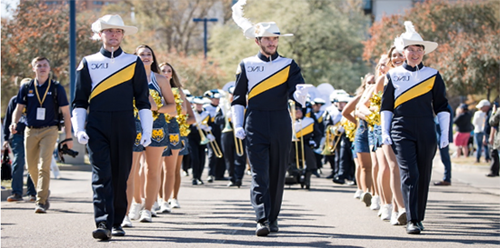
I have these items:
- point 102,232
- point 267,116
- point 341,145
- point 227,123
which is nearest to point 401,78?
point 267,116

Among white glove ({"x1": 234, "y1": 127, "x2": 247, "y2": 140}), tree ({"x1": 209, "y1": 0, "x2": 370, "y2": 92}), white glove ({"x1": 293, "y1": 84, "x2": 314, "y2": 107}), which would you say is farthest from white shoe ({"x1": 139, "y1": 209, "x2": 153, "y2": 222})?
tree ({"x1": 209, "y1": 0, "x2": 370, "y2": 92})

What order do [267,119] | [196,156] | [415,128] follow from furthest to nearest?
[196,156] → [415,128] → [267,119]

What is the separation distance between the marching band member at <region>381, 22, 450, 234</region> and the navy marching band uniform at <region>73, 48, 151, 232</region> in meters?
2.67

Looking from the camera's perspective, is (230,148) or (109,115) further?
(230,148)

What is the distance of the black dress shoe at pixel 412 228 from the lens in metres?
8.44

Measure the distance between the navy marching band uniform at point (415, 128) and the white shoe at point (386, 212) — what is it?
52.0 inches

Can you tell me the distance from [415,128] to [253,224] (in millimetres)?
2252

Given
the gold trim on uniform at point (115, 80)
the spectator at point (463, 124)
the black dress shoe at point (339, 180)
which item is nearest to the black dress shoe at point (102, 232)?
the gold trim on uniform at point (115, 80)

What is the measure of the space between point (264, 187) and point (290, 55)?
38274 millimetres

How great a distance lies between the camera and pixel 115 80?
7.80 m

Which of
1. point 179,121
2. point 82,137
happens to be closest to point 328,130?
point 179,121

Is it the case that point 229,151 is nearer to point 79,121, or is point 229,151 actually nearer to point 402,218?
point 402,218

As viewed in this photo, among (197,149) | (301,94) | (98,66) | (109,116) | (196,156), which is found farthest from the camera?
(197,149)

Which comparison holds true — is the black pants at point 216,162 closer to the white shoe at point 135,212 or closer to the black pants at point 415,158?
the white shoe at point 135,212
